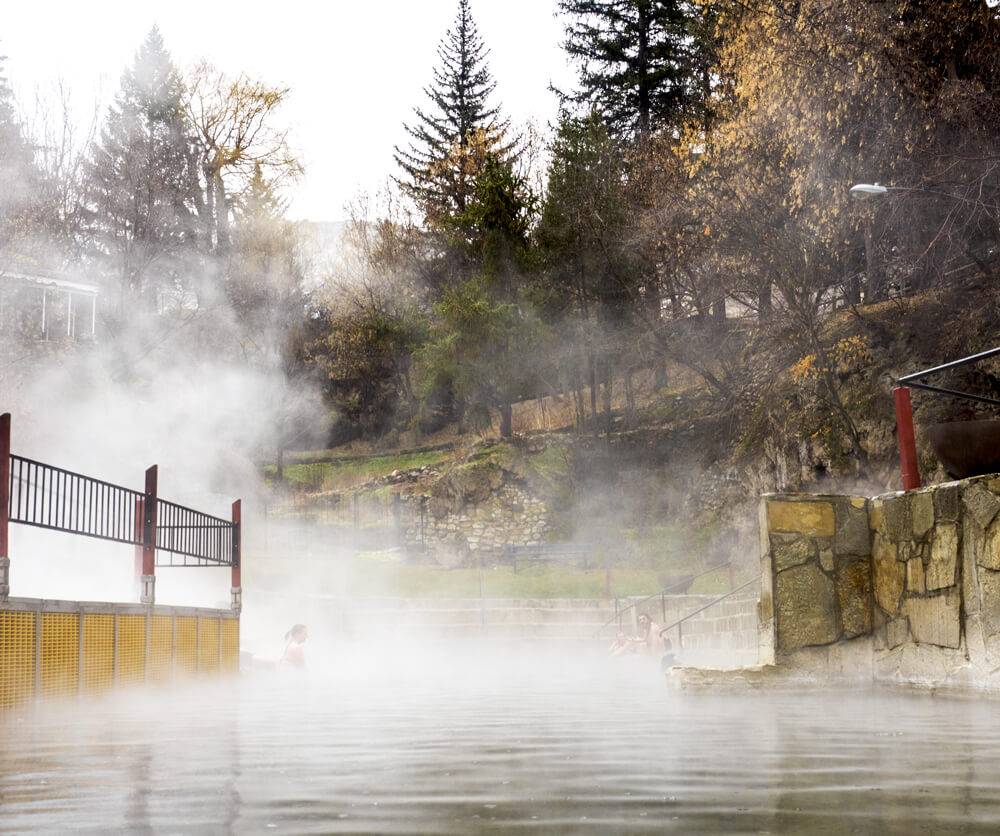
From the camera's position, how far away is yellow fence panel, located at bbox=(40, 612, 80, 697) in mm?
8953

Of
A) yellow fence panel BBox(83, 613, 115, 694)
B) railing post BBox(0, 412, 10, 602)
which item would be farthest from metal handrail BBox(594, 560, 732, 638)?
railing post BBox(0, 412, 10, 602)

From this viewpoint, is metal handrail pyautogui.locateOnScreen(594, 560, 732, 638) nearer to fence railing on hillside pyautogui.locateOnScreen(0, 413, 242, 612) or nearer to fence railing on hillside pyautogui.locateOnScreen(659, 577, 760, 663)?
fence railing on hillside pyautogui.locateOnScreen(659, 577, 760, 663)

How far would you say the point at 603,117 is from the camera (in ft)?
120

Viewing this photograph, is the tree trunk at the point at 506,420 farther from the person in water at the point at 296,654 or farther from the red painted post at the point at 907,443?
the red painted post at the point at 907,443

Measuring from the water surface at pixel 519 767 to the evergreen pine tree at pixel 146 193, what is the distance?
29.0 meters

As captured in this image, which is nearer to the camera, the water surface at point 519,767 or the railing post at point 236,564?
the water surface at point 519,767

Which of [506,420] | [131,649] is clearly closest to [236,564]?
[131,649]

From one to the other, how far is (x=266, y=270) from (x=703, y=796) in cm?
4022

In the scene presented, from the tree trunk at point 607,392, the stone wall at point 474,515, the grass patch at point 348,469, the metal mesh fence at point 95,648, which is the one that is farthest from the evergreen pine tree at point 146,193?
the metal mesh fence at point 95,648

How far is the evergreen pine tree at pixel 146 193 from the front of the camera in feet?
114

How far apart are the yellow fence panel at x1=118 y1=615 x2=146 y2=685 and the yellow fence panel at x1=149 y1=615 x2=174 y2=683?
0.21 meters

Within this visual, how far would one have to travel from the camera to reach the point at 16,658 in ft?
27.7

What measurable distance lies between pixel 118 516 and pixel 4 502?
2336 millimetres

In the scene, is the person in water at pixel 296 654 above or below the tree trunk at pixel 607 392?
below
